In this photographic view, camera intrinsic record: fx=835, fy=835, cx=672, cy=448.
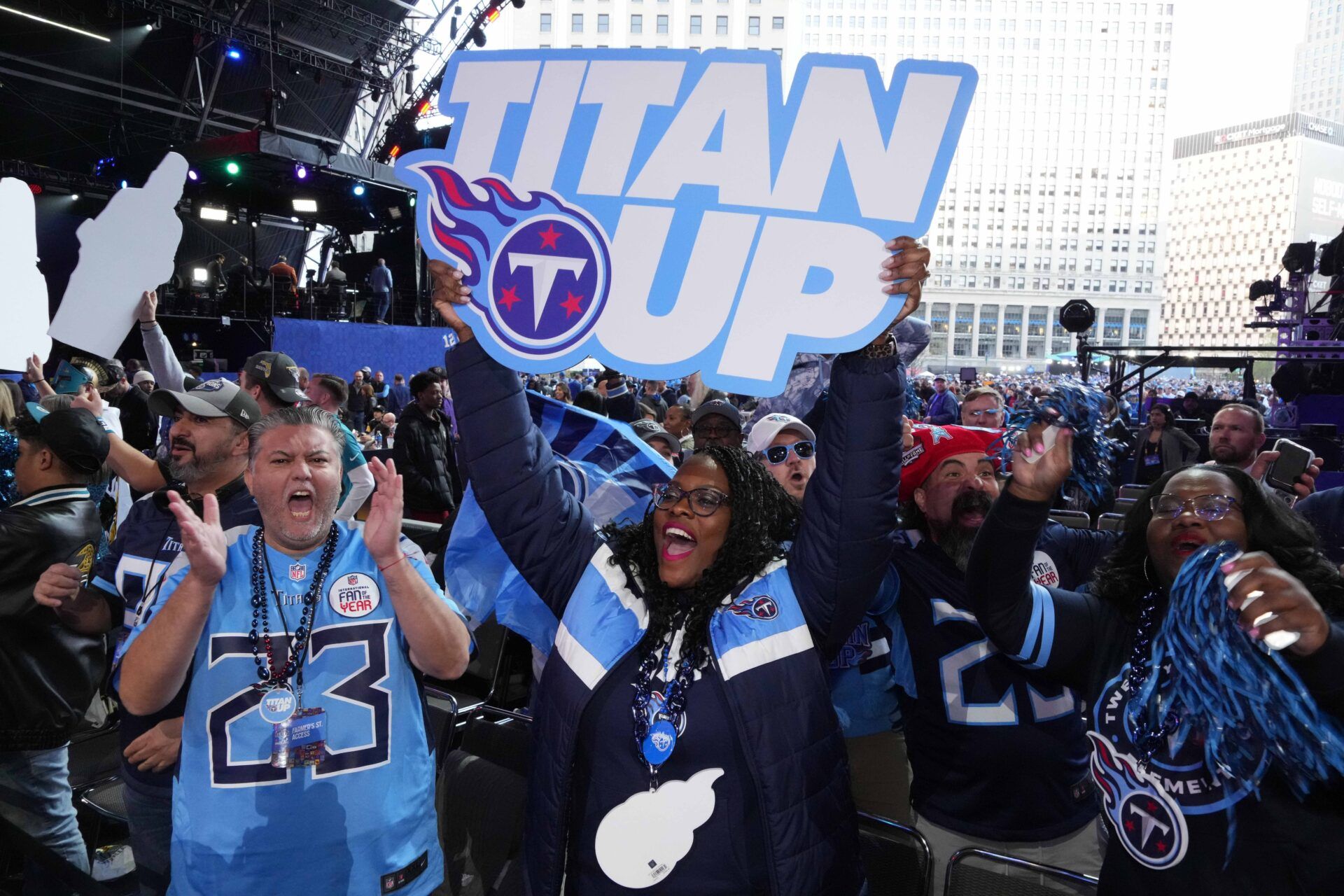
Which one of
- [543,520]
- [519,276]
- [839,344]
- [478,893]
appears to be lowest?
[478,893]

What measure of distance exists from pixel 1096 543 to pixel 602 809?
173cm

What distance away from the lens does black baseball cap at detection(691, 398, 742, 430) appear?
3.84 metres

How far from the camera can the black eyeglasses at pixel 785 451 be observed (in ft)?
9.93

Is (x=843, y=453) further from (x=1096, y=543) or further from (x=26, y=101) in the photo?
(x=26, y=101)

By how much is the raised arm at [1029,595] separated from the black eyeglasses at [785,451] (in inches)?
50.7

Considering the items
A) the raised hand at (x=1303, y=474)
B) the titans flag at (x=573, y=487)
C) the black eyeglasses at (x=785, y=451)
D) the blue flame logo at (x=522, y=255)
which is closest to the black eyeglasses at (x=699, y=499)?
the blue flame logo at (x=522, y=255)

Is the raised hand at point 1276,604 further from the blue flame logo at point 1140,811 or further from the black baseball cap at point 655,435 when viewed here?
the black baseball cap at point 655,435

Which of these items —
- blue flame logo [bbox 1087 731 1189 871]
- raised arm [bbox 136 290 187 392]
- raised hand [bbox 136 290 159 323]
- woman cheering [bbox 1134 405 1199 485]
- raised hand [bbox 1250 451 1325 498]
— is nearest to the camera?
blue flame logo [bbox 1087 731 1189 871]

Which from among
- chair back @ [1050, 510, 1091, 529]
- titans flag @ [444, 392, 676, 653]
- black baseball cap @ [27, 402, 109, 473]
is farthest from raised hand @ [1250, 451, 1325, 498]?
black baseball cap @ [27, 402, 109, 473]

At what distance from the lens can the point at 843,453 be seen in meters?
1.69

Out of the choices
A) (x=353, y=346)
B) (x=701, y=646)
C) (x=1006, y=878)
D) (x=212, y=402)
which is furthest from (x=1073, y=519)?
(x=353, y=346)

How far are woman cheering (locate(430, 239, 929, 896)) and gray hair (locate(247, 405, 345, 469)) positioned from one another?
0.34 meters

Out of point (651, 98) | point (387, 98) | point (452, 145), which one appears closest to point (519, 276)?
point (452, 145)

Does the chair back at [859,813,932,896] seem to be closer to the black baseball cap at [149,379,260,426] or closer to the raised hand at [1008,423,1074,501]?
the raised hand at [1008,423,1074,501]
